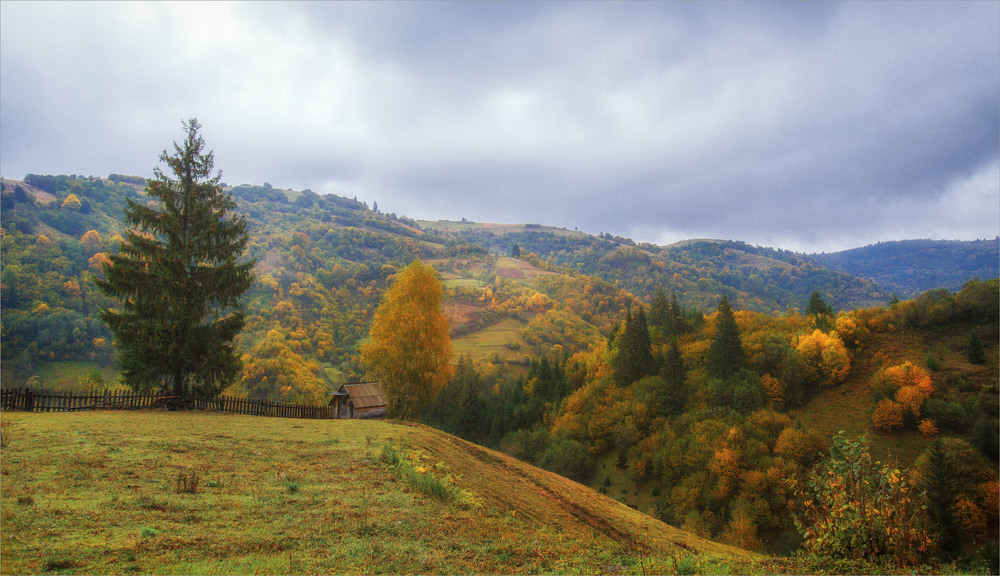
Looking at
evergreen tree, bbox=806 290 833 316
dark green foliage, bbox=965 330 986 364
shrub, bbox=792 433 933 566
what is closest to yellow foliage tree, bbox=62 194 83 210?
shrub, bbox=792 433 933 566

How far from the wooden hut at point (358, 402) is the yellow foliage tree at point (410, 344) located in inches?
154

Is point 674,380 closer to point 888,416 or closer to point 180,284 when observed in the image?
point 888,416

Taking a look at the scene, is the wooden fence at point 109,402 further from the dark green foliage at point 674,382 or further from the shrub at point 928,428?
the shrub at point 928,428

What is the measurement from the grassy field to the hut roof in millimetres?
22974

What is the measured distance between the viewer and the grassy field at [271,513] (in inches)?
253

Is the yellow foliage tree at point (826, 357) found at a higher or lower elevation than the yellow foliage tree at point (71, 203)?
lower

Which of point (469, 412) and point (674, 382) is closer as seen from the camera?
point (674, 382)

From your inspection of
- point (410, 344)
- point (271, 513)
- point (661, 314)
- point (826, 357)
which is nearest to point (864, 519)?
Answer: point (271, 513)

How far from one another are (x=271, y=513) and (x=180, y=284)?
18289 mm

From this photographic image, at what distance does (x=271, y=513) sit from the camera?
853 cm

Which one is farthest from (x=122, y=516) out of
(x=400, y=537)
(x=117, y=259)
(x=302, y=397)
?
(x=302, y=397)

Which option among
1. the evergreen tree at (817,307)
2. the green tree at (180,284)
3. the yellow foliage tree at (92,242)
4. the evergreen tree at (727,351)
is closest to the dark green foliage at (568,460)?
the evergreen tree at (727,351)

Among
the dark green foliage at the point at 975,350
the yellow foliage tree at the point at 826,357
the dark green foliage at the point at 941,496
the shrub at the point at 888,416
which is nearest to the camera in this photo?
the dark green foliage at the point at 941,496

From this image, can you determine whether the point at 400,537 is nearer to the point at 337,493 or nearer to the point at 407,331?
the point at 337,493
